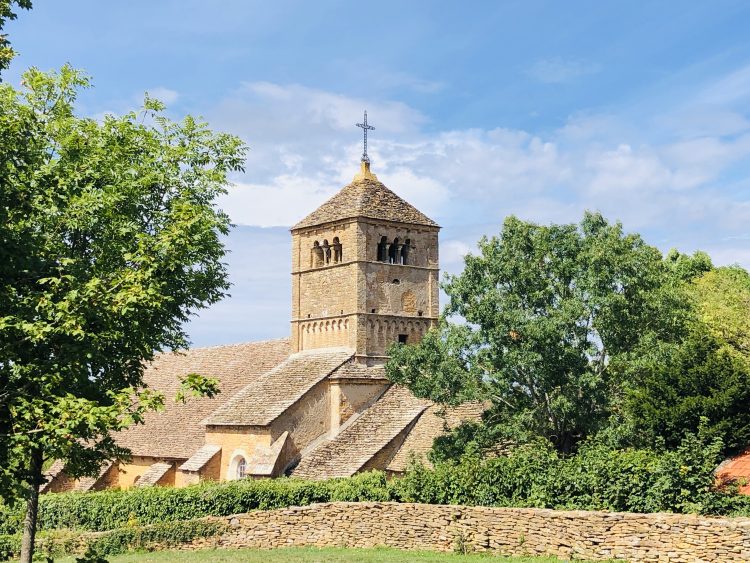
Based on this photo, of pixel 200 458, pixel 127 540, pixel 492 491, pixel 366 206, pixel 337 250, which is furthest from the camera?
pixel 337 250

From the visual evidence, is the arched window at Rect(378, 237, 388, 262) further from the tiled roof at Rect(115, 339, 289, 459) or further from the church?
the tiled roof at Rect(115, 339, 289, 459)

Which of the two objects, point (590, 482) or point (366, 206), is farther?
point (366, 206)

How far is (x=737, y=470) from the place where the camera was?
23.5 meters

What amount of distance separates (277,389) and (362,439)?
550 centimetres

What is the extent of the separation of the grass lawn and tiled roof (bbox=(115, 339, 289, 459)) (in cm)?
1669

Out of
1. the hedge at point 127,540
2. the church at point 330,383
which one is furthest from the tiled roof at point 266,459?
the hedge at point 127,540

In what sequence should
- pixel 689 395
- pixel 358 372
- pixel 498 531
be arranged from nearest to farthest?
pixel 498 531, pixel 689 395, pixel 358 372

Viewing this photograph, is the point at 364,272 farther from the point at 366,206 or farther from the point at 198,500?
the point at 198,500

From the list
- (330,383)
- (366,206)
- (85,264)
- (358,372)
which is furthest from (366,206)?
(85,264)

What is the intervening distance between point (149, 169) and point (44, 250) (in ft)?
29.2

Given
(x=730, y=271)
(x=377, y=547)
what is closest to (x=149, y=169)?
(x=377, y=547)

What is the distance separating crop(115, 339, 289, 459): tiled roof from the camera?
4322 cm

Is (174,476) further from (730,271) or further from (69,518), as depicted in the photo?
(730,271)

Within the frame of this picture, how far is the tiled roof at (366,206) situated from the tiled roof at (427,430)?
35.6 feet
